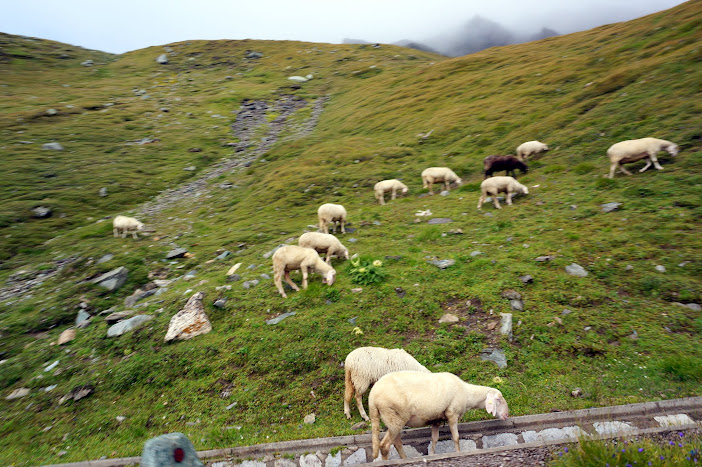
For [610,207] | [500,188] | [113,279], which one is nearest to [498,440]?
[610,207]

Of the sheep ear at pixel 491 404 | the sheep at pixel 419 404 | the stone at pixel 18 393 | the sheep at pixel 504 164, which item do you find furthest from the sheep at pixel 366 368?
the sheep at pixel 504 164

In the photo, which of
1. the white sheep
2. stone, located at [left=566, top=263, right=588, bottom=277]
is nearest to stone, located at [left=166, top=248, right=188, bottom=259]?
the white sheep

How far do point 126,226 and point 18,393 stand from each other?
11.1 m

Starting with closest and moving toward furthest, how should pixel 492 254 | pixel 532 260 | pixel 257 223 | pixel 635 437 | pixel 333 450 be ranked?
pixel 635 437
pixel 333 450
pixel 532 260
pixel 492 254
pixel 257 223

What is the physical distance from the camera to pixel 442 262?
11.0 m

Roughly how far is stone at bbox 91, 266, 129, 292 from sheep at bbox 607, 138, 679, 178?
20179mm

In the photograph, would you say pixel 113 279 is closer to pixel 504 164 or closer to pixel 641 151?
pixel 504 164

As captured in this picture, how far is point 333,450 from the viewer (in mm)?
6129

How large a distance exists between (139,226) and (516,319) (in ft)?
63.4

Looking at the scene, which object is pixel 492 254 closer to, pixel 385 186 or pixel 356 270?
pixel 356 270

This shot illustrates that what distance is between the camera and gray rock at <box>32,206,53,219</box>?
2122cm

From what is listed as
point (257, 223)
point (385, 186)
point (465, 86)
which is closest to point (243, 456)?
point (257, 223)

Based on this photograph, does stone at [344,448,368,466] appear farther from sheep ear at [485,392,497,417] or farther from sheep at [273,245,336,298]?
sheep at [273,245,336,298]

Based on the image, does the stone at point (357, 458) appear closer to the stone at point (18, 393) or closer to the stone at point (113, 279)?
the stone at point (18, 393)
